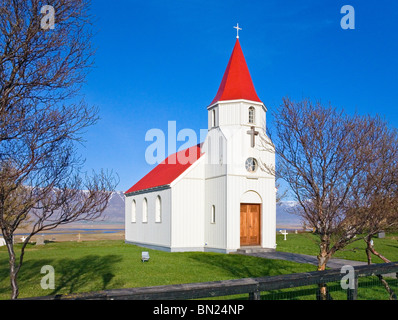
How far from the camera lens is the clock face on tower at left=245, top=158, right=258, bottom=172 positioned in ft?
81.3

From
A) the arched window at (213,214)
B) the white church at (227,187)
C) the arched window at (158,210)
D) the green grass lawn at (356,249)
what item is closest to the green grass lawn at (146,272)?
the green grass lawn at (356,249)

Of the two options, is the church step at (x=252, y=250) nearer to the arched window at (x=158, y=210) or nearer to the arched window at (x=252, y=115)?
the arched window at (x=158, y=210)

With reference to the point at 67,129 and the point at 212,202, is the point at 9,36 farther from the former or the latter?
the point at 212,202

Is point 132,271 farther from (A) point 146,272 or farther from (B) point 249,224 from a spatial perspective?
(B) point 249,224

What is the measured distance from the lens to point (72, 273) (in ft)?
53.7

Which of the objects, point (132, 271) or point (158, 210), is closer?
point (132, 271)

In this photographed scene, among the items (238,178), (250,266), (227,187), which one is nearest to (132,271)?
(250,266)

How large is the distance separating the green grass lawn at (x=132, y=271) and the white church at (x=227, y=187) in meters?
3.10

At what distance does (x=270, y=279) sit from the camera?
5574 mm

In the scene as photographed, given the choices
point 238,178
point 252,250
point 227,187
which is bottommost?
point 252,250

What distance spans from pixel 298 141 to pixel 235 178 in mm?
14867

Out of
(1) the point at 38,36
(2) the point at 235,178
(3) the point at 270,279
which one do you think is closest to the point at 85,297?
(3) the point at 270,279

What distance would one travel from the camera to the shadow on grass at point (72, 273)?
13.4 metres

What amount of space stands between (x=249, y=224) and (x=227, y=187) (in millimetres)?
3128
